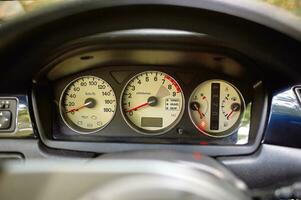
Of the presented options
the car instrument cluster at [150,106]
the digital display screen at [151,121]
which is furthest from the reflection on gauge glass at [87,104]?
the digital display screen at [151,121]

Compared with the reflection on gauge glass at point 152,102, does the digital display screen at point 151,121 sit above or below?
below

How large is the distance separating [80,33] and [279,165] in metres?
0.75

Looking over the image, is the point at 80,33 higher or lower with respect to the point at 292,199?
higher

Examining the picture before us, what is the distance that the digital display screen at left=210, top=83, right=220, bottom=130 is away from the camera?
7.82 feet

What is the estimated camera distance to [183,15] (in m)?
1.98

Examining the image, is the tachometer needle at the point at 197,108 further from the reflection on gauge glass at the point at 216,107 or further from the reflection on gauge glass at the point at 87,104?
the reflection on gauge glass at the point at 87,104

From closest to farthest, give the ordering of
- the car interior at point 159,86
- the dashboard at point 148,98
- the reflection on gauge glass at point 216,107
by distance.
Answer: the car interior at point 159,86
the dashboard at point 148,98
the reflection on gauge glass at point 216,107

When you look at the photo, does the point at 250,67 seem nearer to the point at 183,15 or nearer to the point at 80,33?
the point at 183,15

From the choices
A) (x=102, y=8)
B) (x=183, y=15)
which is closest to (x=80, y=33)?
(x=102, y=8)

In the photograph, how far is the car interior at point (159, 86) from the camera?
6.36 feet

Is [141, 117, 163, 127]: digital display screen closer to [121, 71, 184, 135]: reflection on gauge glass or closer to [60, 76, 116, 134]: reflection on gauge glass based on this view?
[121, 71, 184, 135]: reflection on gauge glass

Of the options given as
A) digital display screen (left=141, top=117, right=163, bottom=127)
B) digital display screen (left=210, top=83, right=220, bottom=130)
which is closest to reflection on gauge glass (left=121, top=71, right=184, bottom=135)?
digital display screen (left=141, top=117, right=163, bottom=127)

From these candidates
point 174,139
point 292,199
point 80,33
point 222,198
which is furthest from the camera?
point 174,139

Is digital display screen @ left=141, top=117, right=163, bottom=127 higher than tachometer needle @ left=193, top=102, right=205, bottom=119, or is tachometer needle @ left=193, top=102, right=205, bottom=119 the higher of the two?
tachometer needle @ left=193, top=102, right=205, bottom=119
